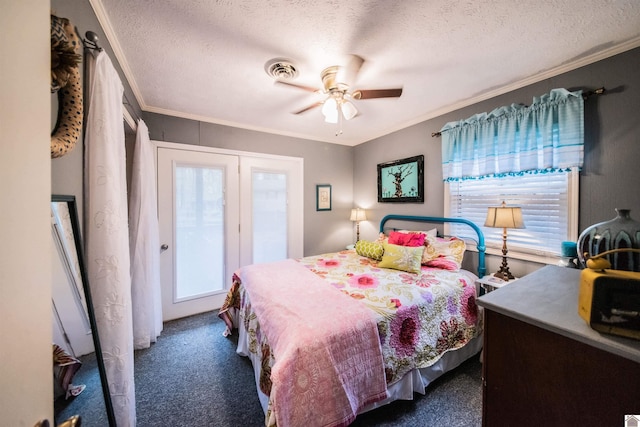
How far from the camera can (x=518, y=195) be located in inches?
86.4

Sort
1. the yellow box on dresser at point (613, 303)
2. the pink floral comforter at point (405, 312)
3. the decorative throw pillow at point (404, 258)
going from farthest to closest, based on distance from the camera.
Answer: the decorative throw pillow at point (404, 258) < the pink floral comforter at point (405, 312) < the yellow box on dresser at point (613, 303)

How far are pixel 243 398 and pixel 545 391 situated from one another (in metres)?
1.74

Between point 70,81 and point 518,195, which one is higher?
point 70,81

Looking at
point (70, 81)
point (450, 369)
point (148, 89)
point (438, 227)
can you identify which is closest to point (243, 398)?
point (450, 369)

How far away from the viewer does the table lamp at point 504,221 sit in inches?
77.8

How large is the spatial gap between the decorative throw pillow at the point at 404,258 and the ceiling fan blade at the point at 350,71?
63.6 inches

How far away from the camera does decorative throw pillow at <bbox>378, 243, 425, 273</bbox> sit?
2.22m

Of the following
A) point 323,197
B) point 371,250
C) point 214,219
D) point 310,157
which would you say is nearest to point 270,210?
point 214,219

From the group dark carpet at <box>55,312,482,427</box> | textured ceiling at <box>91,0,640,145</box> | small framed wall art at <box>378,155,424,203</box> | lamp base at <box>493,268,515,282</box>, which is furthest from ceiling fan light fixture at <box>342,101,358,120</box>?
dark carpet at <box>55,312,482,427</box>

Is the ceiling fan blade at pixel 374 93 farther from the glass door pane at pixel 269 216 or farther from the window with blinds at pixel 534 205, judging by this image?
the glass door pane at pixel 269 216

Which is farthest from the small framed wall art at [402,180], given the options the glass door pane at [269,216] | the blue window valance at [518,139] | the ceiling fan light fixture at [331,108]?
the ceiling fan light fixture at [331,108]

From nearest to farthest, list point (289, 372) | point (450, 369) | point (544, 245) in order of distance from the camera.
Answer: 1. point (289, 372)
2. point (450, 369)
3. point (544, 245)

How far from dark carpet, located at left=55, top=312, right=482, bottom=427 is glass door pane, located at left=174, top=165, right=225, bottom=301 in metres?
0.81

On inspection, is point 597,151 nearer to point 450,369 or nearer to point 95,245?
point 450,369
